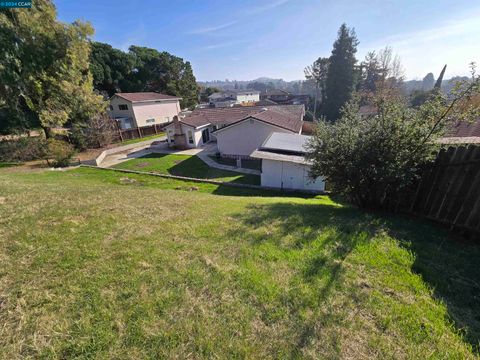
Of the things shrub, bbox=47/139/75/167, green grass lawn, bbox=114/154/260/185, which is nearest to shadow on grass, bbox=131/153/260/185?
green grass lawn, bbox=114/154/260/185

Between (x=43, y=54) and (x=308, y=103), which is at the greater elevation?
(x=43, y=54)

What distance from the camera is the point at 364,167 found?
6.16 metres

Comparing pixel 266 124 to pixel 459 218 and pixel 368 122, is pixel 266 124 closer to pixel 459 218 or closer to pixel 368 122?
pixel 368 122

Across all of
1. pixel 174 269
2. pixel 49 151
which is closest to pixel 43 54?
pixel 49 151

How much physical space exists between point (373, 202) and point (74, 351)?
7.81 meters

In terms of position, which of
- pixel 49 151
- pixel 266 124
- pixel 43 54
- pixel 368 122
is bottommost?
pixel 49 151

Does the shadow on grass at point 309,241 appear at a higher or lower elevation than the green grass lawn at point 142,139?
higher

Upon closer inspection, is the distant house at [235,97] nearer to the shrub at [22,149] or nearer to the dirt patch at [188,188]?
the shrub at [22,149]

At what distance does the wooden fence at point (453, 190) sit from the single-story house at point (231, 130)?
1378 cm

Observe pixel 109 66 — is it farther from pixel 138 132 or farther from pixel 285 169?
pixel 285 169

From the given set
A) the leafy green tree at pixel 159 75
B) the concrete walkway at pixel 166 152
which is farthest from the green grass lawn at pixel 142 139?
the leafy green tree at pixel 159 75

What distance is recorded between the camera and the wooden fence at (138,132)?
2896 centimetres

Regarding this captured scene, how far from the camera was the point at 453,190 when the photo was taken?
17.2 feet

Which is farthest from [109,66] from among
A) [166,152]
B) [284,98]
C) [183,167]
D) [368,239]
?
[368,239]
